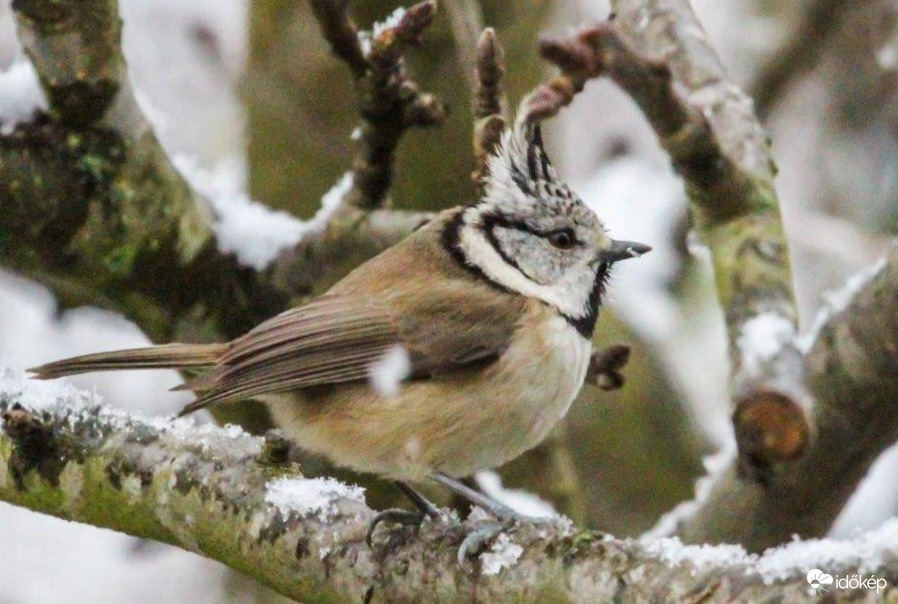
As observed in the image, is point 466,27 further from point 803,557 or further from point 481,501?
point 803,557

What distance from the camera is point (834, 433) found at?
3.21 meters

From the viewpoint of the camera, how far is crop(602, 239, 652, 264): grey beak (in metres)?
3.29

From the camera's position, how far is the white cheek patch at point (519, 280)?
3.24m

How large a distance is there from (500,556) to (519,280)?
4.02ft

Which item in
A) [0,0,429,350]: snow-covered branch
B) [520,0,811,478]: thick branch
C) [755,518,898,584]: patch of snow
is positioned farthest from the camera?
[0,0,429,350]: snow-covered branch

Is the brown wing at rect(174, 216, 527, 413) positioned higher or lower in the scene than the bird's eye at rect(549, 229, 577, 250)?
lower

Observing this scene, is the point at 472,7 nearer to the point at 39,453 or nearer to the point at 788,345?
the point at 788,345

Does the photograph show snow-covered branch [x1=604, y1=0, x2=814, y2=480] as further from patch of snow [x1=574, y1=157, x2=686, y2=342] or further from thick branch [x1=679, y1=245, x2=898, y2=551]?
patch of snow [x1=574, y1=157, x2=686, y2=342]

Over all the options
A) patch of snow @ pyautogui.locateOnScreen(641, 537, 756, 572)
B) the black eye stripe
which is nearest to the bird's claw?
patch of snow @ pyautogui.locateOnScreen(641, 537, 756, 572)

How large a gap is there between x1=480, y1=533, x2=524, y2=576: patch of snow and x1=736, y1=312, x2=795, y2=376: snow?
68 centimetres

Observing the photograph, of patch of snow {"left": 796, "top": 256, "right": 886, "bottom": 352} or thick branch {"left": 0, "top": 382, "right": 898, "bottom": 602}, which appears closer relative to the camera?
thick branch {"left": 0, "top": 382, "right": 898, "bottom": 602}

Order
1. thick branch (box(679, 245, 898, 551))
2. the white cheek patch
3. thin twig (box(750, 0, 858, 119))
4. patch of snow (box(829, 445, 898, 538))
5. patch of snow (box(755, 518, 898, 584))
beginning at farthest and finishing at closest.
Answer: thin twig (box(750, 0, 858, 119)) < patch of snow (box(829, 445, 898, 538)) < the white cheek patch < thick branch (box(679, 245, 898, 551)) < patch of snow (box(755, 518, 898, 584))

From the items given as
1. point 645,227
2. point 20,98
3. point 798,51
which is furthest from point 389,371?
point 798,51

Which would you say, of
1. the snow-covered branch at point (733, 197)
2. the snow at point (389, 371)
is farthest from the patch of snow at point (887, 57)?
the snow at point (389, 371)
